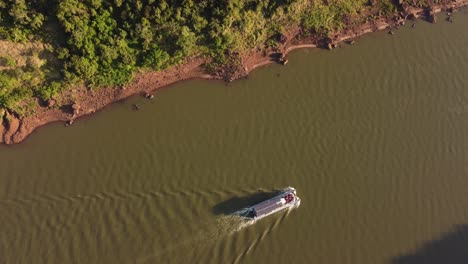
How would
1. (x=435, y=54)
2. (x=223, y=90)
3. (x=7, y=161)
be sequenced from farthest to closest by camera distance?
(x=435, y=54) < (x=223, y=90) < (x=7, y=161)

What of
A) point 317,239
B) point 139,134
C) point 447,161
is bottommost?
point 317,239

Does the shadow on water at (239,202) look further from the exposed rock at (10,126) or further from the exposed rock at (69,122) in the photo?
the exposed rock at (10,126)

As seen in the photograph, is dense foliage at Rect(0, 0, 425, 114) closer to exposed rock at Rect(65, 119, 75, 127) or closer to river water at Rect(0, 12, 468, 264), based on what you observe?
exposed rock at Rect(65, 119, 75, 127)

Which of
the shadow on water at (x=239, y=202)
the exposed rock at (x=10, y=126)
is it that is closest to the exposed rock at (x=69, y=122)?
the exposed rock at (x=10, y=126)

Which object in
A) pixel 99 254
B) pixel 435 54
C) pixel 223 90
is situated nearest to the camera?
pixel 99 254

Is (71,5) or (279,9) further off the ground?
(71,5)

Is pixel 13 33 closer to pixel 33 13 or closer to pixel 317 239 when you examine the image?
pixel 33 13

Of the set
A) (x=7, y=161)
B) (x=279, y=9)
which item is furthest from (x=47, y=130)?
(x=279, y=9)
